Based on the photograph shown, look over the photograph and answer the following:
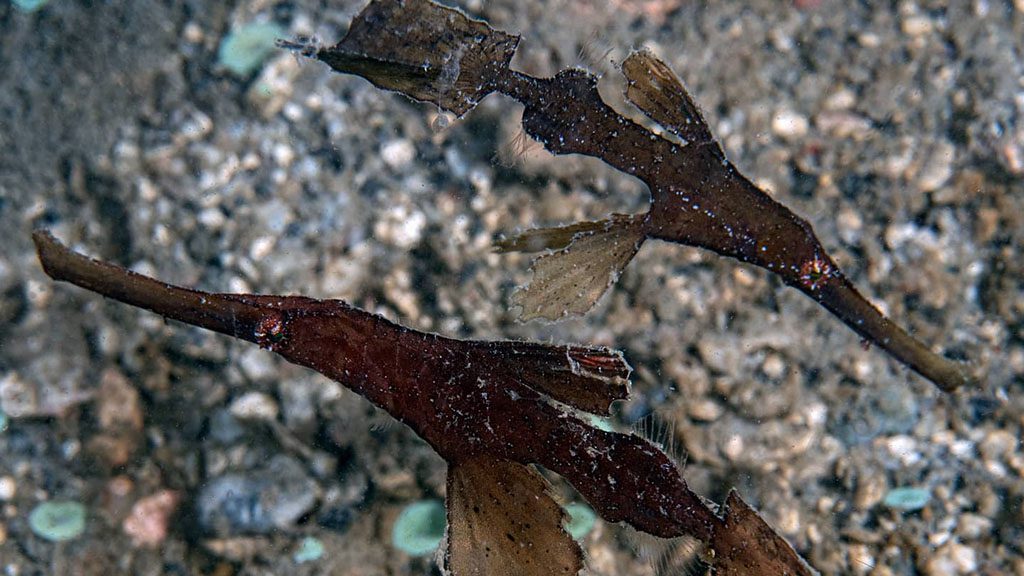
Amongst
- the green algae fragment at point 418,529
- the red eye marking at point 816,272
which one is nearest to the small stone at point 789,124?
the red eye marking at point 816,272

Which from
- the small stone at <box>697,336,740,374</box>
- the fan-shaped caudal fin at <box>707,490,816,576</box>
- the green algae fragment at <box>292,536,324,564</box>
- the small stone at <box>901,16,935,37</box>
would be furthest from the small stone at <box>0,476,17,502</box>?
the small stone at <box>901,16,935,37</box>

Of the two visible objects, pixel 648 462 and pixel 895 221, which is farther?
pixel 895 221

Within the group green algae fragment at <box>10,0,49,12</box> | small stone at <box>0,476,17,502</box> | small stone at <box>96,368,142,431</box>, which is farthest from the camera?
green algae fragment at <box>10,0,49,12</box>

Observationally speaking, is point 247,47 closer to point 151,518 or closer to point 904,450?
point 151,518

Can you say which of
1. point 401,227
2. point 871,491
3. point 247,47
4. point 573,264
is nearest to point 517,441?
point 573,264

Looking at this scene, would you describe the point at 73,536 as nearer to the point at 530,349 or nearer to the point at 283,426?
the point at 283,426

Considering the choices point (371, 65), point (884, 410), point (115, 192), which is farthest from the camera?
point (115, 192)

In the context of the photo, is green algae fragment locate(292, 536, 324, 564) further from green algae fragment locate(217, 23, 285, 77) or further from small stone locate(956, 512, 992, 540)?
small stone locate(956, 512, 992, 540)

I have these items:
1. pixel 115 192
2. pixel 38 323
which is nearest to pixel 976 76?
pixel 115 192
